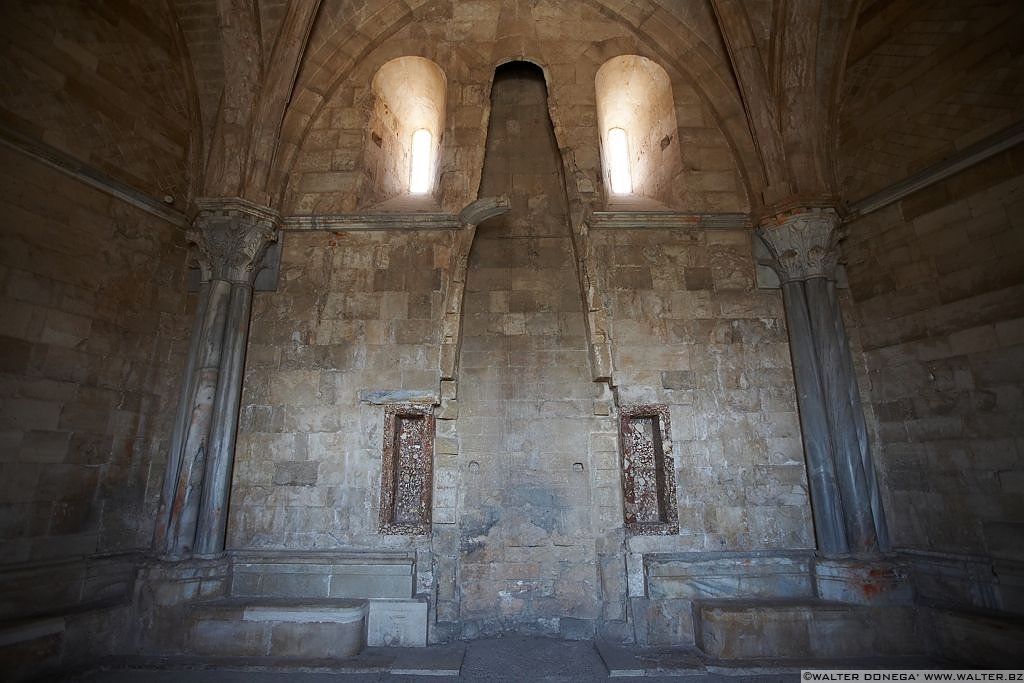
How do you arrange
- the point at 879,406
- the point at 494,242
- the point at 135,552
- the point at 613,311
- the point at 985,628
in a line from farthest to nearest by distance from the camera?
the point at 494,242 → the point at 613,311 → the point at 879,406 → the point at 135,552 → the point at 985,628

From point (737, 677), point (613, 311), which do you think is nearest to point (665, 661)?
point (737, 677)

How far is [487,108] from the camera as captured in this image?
7.34 m

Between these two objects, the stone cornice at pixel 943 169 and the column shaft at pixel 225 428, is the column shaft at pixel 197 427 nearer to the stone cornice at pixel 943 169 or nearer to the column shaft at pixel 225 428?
the column shaft at pixel 225 428

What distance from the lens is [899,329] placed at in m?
6.20

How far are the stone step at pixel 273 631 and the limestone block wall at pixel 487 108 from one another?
16.4 ft

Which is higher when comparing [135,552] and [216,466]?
[216,466]

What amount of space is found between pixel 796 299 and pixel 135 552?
27.8 feet

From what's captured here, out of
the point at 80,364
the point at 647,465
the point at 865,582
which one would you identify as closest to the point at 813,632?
the point at 865,582

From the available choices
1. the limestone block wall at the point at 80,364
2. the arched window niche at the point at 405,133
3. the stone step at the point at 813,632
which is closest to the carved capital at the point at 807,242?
the stone step at the point at 813,632

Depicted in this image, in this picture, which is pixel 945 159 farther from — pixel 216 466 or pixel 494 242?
pixel 216 466

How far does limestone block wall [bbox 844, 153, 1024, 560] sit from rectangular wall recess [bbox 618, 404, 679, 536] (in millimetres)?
2544

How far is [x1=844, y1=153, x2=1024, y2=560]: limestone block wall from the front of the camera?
528 cm

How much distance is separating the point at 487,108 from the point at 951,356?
653cm

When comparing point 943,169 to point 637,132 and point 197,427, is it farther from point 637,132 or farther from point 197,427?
point 197,427
